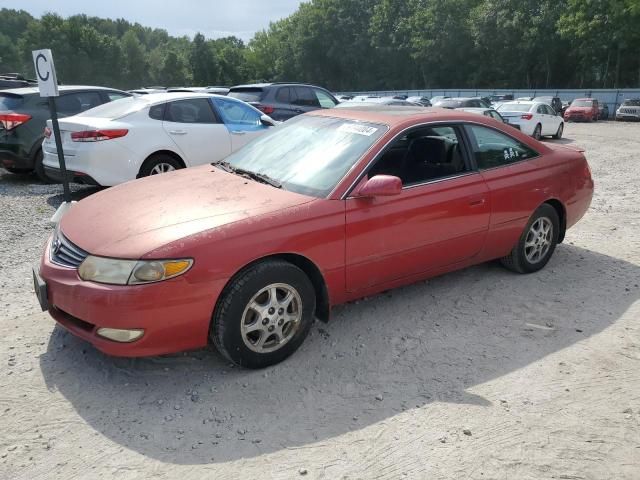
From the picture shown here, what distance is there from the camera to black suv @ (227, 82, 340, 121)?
12344mm

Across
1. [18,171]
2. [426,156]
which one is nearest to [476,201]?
[426,156]

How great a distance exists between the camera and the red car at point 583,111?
30.2 metres

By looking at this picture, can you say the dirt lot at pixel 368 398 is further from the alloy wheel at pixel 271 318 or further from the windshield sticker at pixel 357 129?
the windshield sticker at pixel 357 129

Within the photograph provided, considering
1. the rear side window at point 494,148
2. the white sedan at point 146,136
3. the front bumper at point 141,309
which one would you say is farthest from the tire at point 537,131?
the front bumper at point 141,309

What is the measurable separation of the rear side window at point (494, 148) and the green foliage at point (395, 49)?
46167 mm

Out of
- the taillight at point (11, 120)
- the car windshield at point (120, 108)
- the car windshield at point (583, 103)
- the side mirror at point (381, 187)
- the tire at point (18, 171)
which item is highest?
the car windshield at point (583, 103)

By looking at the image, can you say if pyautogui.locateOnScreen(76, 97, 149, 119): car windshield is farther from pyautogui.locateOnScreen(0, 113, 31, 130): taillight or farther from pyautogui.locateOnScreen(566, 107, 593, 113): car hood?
pyautogui.locateOnScreen(566, 107, 593, 113): car hood

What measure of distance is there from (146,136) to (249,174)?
366 cm

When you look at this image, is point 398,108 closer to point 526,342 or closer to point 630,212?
point 526,342

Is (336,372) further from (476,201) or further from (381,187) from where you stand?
(476,201)

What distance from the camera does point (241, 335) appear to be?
310cm

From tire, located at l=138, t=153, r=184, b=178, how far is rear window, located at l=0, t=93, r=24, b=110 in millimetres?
2834

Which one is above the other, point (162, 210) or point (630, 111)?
point (630, 111)

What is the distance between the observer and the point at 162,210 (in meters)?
3.33
